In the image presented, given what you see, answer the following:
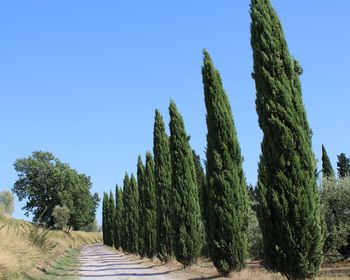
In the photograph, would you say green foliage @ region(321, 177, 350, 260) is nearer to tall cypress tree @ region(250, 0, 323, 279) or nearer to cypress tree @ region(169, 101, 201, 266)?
cypress tree @ region(169, 101, 201, 266)

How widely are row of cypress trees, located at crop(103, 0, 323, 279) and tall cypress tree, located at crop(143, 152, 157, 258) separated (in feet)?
17.5

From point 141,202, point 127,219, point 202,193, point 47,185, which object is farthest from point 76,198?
point 202,193

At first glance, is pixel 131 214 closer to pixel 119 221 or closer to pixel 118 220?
pixel 119 221

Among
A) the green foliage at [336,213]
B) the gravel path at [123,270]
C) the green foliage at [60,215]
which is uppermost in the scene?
the green foliage at [60,215]

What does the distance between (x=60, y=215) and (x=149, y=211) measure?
52982mm

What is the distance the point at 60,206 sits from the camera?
295 feet

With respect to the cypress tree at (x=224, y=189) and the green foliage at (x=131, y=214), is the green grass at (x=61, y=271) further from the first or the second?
the green foliage at (x=131, y=214)

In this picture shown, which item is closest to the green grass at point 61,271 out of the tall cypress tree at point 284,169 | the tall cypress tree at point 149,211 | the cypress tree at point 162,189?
the cypress tree at point 162,189

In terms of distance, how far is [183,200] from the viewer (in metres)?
22.6

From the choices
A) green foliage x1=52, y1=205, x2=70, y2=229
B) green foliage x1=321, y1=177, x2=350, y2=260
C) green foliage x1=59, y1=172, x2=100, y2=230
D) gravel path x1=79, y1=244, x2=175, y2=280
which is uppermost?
green foliage x1=59, y1=172, x2=100, y2=230

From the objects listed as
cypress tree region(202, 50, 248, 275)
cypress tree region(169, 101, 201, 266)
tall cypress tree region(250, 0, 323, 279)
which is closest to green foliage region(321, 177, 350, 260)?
cypress tree region(169, 101, 201, 266)

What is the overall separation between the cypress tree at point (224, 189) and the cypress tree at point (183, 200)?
5.15 metres

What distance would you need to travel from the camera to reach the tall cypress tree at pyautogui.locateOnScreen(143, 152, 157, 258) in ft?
107

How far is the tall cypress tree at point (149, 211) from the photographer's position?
107 feet
